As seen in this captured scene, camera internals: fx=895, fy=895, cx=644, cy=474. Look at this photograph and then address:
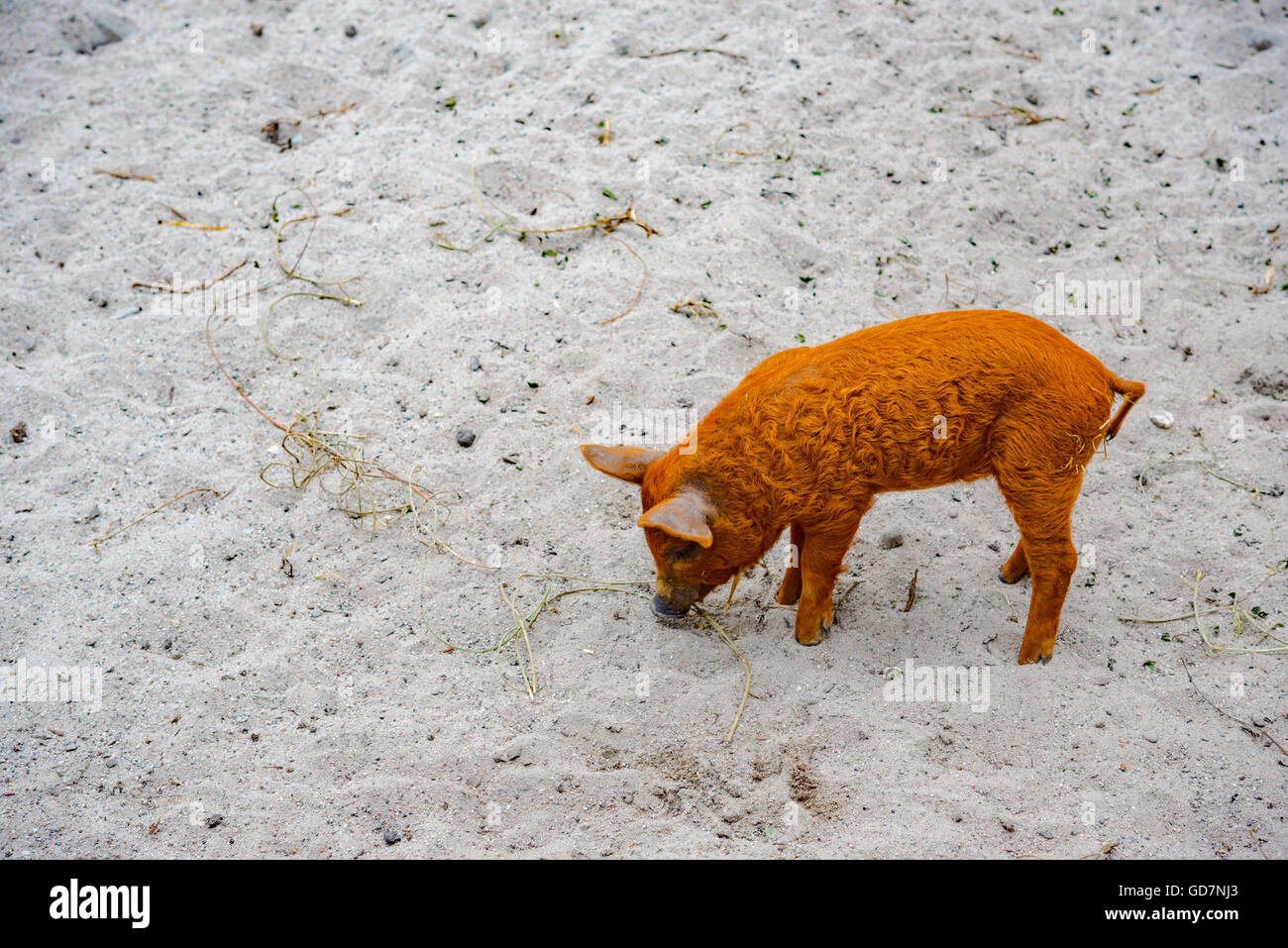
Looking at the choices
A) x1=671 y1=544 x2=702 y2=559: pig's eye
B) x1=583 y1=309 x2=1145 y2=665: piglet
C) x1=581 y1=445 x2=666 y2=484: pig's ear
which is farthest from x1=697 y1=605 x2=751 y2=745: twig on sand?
x1=581 y1=445 x2=666 y2=484: pig's ear

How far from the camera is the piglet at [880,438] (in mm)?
3332

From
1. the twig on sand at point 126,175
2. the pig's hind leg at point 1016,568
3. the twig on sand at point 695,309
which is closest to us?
the pig's hind leg at point 1016,568

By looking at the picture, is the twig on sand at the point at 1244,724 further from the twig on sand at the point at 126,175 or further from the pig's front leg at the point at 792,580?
the twig on sand at the point at 126,175

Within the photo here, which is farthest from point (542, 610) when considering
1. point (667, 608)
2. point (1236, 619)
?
point (1236, 619)

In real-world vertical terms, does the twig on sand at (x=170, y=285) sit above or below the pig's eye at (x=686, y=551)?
below

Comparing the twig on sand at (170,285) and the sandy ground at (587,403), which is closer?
the sandy ground at (587,403)

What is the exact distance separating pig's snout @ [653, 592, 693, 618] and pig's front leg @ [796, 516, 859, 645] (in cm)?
52

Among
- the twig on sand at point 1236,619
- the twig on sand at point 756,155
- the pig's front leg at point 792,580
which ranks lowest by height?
the pig's front leg at point 792,580

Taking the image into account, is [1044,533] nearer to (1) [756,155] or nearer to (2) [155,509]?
(1) [756,155]

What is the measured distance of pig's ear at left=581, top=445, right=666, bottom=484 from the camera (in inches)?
143

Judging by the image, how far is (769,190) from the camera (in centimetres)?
576

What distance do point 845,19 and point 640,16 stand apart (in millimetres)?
1575

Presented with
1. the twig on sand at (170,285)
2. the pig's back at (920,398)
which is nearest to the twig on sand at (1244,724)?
the pig's back at (920,398)

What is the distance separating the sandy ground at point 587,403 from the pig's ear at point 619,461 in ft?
2.30
